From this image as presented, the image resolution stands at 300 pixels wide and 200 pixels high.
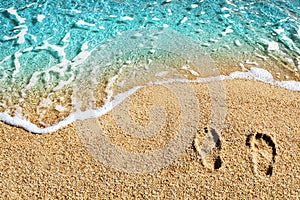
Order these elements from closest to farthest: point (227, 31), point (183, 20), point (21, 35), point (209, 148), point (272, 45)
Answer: point (209, 148)
point (272, 45)
point (21, 35)
point (227, 31)
point (183, 20)

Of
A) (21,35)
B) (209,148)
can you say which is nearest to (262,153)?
(209,148)

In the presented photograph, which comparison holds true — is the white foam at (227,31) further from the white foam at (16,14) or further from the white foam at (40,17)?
the white foam at (16,14)

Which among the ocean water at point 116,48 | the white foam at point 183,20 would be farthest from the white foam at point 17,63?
the white foam at point 183,20

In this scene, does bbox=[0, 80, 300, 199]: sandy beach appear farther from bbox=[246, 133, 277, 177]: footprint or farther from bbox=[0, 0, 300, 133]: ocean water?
bbox=[0, 0, 300, 133]: ocean water

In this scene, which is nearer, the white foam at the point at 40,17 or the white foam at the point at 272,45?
the white foam at the point at 272,45

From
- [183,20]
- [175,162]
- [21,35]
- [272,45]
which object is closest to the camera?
[175,162]

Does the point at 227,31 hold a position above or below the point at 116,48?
above

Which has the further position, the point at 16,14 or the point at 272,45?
the point at 16,14

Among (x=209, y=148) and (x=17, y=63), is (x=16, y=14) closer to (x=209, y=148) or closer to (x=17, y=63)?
(x=17, y=63)
